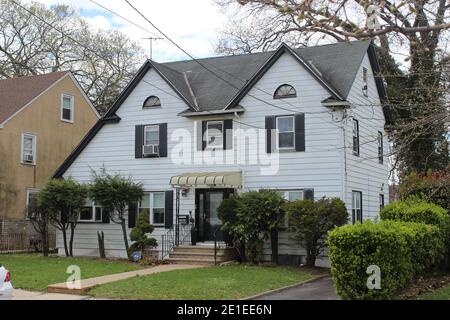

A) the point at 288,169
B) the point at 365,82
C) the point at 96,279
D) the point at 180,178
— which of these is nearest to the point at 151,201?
the point at 180,178

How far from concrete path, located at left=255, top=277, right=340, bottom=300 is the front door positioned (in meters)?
6.27

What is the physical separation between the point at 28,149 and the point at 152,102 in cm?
947

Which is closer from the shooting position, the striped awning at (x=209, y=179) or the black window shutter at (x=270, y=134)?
the striped awning at (x=209, y=179)

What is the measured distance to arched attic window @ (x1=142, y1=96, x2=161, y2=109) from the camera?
2198 centimetres

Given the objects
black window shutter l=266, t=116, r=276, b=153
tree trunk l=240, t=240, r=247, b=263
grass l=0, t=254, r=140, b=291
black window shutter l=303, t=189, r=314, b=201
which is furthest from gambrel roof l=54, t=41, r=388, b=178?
grass l=0, t=254, r=140, b=291

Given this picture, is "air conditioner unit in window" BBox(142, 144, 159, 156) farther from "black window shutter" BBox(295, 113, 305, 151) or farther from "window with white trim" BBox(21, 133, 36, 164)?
"window with white trim" BBox(21, 133, 36, 164)

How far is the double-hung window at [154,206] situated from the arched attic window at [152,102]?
11.3 feet

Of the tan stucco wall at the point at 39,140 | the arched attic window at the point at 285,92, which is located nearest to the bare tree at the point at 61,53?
the tan stucco wall at the point at 39,140

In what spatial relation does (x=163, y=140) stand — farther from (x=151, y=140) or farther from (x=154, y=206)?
(x=154, y=206)

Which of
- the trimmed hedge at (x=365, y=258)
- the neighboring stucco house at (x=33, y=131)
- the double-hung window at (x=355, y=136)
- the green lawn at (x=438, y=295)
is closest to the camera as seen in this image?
the trimmed hedge at (x=365, y=258)

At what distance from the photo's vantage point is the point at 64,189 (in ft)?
70.1

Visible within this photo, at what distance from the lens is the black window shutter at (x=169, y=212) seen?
2103 cm

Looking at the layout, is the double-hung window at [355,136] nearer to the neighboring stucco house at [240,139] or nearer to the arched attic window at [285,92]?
the neighboring stucco house at [240,139]

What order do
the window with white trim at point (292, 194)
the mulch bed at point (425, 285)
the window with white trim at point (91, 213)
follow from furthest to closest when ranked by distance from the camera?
the window with white trim at point (91, 213) < the window with white trim at point (292, 194) < the mulch bed at point (425, 285)
